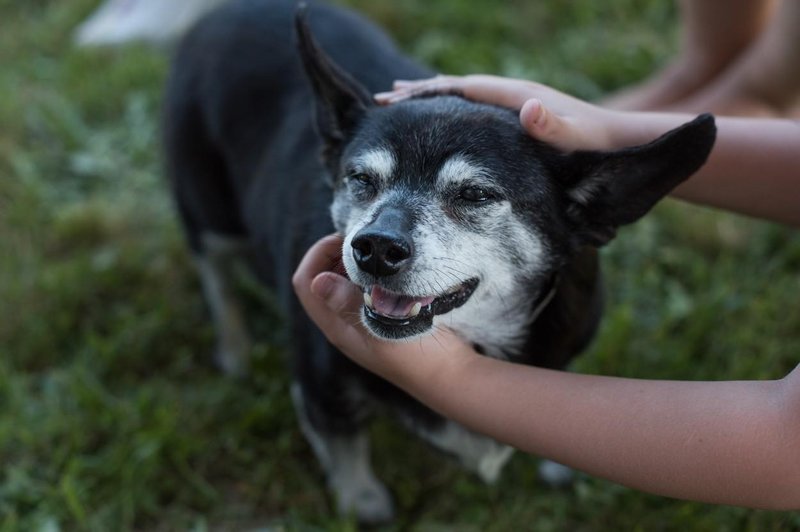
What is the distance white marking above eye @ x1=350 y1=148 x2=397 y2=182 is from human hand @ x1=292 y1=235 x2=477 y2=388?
0.63 feet

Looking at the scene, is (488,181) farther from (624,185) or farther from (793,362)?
(793,362)

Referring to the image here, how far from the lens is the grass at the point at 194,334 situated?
108 inches

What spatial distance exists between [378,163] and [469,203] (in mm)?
245

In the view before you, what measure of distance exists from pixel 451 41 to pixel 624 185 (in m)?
2.89

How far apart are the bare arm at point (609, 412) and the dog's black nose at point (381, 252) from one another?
14cm

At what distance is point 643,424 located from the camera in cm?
186

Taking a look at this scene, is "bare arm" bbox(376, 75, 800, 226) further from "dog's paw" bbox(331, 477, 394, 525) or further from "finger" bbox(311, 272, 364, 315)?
"dog's paw" bbox(331, 477, 394, 525)

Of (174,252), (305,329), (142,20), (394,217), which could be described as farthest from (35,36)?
(394,217)

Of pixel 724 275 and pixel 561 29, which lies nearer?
pixel 724 275

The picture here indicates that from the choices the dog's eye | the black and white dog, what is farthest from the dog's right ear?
the dog's eye

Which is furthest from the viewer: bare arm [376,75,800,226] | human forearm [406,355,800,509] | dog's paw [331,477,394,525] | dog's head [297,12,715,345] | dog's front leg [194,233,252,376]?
dog's front leg [194,233,252,376]

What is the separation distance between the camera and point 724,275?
3428mm

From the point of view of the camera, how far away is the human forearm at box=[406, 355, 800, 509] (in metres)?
1.79

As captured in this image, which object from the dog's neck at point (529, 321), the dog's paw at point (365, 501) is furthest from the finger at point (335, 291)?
the dog's paw at point (365, 501)
